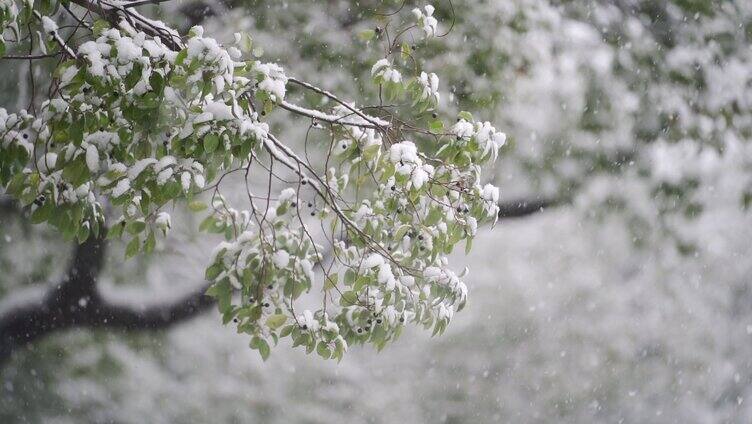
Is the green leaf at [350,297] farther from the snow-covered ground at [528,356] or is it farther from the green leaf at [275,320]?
the snow-covered ground at [528,356]

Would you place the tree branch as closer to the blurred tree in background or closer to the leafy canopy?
the blurred tree in background

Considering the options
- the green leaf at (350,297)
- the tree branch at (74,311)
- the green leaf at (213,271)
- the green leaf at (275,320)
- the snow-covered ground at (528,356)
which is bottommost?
the green leaf at (275,320)

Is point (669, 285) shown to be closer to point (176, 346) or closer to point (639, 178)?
point (639, 178)

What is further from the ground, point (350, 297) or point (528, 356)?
point (528, 356)

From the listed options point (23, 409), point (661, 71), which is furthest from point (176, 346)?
point (661, 71)

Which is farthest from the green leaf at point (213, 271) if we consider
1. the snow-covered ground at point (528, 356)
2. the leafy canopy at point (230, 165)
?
the snow-covered ground at point (528, 356)

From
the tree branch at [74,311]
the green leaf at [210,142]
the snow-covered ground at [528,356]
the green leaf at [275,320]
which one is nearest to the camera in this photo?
the green leaf at [210,142]

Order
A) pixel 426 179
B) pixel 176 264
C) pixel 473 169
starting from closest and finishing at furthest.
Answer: pixel 426 179 → pixel 473 169 → pixel 176 264

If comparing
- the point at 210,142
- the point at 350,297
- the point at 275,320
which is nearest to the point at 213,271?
the point at 275,320


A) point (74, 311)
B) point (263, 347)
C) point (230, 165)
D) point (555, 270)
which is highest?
point (555, 270)

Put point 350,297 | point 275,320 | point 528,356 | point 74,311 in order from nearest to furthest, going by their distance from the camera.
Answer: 1. point 275,320
2. point 350,297
3. point 74,311
4. point 528,356

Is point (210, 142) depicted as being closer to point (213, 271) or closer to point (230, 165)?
point (230, 165)

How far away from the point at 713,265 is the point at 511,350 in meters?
0.96

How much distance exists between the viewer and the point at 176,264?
297 cm
